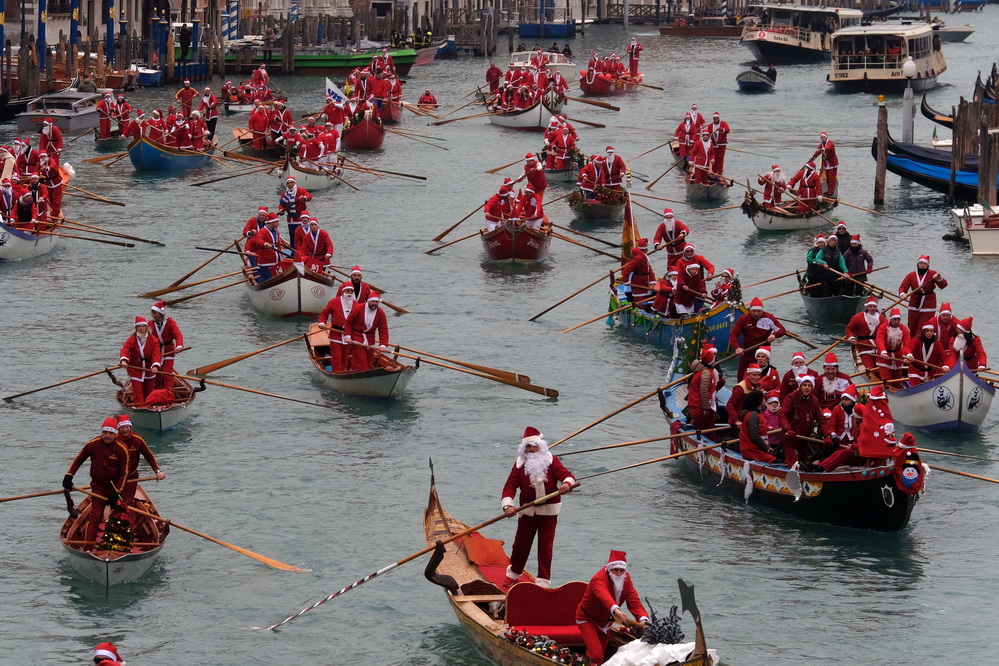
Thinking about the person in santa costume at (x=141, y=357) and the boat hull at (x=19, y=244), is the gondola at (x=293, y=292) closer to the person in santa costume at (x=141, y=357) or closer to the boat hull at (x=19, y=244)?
the person in santa costume at (x=141, y=357)

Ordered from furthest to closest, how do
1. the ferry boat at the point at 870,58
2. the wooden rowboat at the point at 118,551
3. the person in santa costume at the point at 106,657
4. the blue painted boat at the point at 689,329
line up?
the ferry boat at the point at 870,58 < the blue painted boat at the point at 689,329 < the wooden rowboat at the point at 118,551 < the person in santa costume at the point at 106,657

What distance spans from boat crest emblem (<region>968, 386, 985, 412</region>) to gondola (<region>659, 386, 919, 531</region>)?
147 inches

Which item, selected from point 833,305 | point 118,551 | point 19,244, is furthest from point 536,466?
point 19,244

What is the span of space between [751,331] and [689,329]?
2.86 m

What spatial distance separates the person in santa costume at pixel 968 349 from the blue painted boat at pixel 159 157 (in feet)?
87.4

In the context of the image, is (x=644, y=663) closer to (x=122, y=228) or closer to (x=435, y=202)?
(x=122, y=228)

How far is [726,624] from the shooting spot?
52.8ft

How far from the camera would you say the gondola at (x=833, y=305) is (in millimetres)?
26959

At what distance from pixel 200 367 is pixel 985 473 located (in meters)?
11.5

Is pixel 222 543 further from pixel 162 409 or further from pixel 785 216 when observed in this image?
pixel 785 216

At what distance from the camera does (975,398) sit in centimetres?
2105

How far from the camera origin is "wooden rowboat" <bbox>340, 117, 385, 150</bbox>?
47656 mm

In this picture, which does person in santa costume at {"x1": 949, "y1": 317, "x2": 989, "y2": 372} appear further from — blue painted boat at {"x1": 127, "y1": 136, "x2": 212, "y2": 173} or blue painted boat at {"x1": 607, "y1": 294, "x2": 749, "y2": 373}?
blue painted boat at {"x1": 127, "y1": 136, "x2": 212, "y2": 173}

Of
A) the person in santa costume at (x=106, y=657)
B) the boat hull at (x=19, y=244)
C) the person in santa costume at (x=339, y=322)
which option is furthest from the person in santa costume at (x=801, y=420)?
the boat hull at (x=19, y=244)
